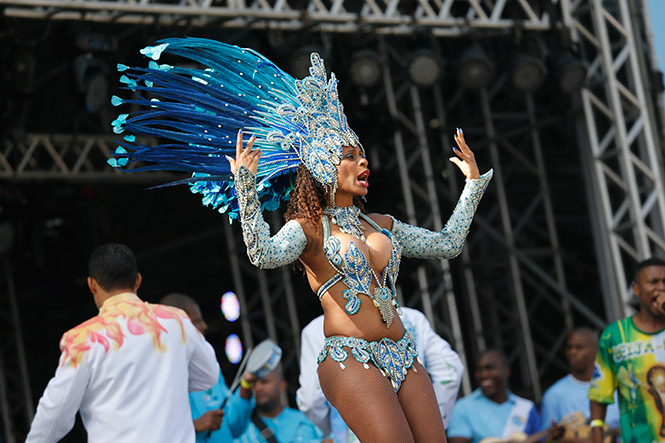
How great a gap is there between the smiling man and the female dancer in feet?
5.13

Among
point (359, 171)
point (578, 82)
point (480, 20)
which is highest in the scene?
point (480, 20)

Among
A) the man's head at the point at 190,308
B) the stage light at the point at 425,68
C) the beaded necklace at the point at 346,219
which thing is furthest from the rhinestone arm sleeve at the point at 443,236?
the stage light at the point at 425,68

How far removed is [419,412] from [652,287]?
6.57ft

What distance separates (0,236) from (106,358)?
6.77m

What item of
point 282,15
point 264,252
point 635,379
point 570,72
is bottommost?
point 635,379

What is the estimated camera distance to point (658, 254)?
29.6 feet

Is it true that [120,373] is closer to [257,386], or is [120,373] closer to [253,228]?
[253,228]

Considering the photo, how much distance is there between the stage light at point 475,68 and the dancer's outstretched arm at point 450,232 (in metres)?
5.64

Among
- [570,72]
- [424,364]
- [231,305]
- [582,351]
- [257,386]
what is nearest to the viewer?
[424,364]

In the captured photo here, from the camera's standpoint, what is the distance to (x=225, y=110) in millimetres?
3779

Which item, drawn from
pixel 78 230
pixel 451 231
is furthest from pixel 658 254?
pixel 78 230

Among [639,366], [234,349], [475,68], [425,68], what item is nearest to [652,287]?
[639,366]

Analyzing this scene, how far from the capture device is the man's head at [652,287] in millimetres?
4988

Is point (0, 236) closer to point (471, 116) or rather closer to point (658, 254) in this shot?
point (471, 116)
